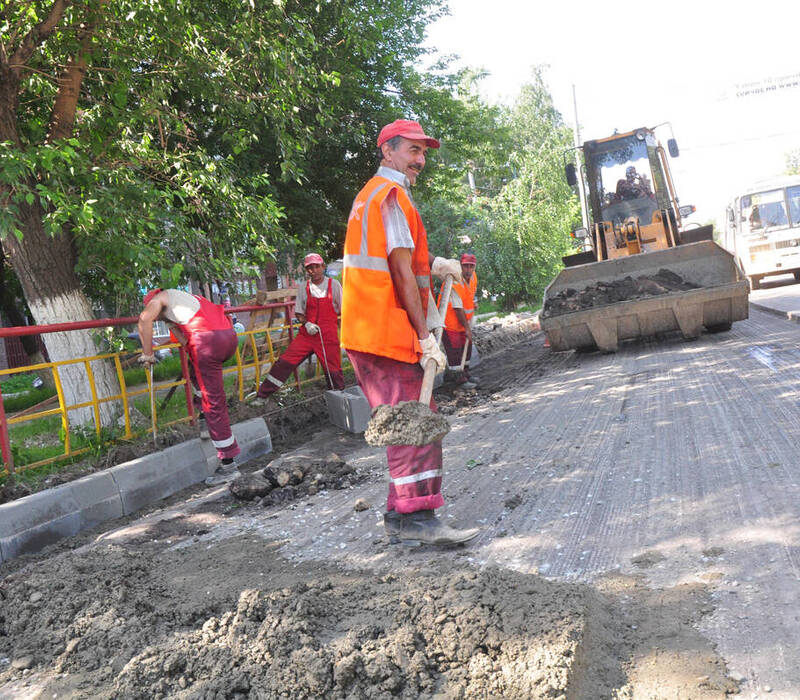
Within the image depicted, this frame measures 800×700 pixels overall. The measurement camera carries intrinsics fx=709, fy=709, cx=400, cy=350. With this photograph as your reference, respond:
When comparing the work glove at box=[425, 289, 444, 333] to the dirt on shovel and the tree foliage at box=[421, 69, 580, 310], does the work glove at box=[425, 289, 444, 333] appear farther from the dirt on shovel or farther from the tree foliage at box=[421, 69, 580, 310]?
the tree foliage at box=[421, 69, 580, 310]

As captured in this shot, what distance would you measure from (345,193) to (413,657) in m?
11.8

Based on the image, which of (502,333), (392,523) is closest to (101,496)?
(392,523)

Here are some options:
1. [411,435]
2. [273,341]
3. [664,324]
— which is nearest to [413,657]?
[411,435]

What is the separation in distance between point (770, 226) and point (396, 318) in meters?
17.9

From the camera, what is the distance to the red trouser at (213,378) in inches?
231

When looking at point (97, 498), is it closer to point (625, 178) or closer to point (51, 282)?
point (51, 282)

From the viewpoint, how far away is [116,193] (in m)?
6.55

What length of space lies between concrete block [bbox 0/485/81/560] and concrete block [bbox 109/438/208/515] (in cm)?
45

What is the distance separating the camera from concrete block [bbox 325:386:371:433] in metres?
7.14

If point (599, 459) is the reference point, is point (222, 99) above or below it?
above

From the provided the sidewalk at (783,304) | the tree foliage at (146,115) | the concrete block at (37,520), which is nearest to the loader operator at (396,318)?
the concrete block at (37,520)

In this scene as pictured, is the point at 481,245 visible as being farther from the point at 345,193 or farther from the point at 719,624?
the point at 719,624

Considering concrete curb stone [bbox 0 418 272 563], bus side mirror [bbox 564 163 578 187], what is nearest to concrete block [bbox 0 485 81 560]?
concrete curb stone [bbox 0 418 272 563]

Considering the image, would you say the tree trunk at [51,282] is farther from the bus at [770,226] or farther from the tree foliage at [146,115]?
the bus at [770,226]
